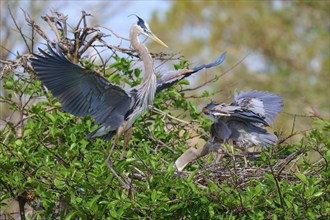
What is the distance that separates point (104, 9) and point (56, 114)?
9.89 metres

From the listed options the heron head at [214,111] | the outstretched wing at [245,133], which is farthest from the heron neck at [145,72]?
the outstretched wing at [245,133]

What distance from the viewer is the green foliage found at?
439 cm

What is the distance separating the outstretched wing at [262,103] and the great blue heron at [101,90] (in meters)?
0.41

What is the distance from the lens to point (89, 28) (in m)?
5.64

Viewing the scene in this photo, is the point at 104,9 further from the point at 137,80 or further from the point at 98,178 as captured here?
the point at 98,178

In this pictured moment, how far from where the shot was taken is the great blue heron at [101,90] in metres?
5.12

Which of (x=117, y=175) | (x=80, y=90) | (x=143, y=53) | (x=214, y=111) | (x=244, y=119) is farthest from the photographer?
(x=244, y=119)

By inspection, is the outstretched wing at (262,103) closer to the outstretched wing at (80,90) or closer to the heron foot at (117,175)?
the outstretched wing at (80,90)

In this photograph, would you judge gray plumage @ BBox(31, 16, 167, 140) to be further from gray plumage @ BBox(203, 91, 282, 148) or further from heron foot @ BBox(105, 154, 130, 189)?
heron foot @ BBox(105, 154, 130, 189)

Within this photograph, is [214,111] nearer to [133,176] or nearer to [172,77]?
[172,77]

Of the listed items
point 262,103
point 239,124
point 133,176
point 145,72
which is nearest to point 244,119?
point 239,124

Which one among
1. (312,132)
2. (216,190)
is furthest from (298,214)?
(312,132)

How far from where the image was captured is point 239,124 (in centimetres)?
591

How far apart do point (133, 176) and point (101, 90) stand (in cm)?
89
